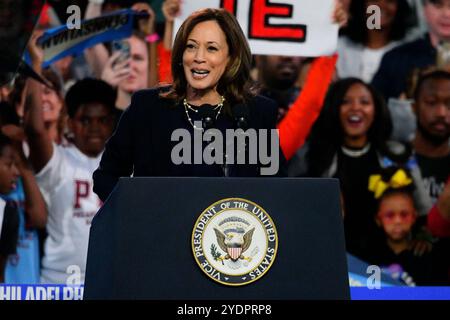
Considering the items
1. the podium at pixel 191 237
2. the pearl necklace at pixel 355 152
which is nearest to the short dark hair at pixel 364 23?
the pearl necklace at pixel 355 152

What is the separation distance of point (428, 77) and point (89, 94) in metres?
1.87

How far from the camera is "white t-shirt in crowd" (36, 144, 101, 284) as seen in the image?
18.8 ft

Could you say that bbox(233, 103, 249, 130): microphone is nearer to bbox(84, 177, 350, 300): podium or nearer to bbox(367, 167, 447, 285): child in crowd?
bbox(84, 177, 350, 300): podium

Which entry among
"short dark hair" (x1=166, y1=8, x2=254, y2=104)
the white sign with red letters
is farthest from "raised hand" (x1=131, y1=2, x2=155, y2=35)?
"short dark hair" (x1=166, y1=8, x2=254, y2=104)

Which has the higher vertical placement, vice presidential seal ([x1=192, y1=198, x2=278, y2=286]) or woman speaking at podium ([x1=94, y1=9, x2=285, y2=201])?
woman speaking at podium ([x1=94, y1=9, x2=285, y2=201])

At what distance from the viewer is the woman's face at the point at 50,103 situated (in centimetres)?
579

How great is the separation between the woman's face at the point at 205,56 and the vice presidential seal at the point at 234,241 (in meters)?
0.63

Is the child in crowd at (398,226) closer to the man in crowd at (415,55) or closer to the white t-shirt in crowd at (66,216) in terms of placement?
the man in crowd at (415,55)

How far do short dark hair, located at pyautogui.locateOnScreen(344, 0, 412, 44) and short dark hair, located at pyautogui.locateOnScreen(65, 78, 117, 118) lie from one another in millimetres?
1343

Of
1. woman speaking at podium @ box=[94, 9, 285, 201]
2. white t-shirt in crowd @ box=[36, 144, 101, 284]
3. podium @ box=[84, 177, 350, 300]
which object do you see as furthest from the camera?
white t-shirt in crowd @ box=[36, 144, 101, 284]
